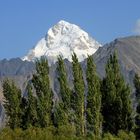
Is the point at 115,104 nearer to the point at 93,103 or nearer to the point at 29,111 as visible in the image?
the point at 93,103

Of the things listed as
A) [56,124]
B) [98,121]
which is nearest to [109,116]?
[98,121]

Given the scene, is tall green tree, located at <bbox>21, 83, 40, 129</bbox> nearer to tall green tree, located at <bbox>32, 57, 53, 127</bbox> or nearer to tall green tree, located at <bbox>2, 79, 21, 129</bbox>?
tall green tree, located at <bbox>2, 79, 21, 129</bbox>

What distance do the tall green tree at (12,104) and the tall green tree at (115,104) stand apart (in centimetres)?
1921

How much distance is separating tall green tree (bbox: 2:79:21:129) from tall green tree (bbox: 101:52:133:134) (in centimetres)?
1921

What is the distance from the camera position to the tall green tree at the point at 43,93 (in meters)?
123

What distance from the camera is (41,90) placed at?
127688 millimetres

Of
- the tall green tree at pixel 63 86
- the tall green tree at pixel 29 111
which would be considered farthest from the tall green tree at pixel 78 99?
the tall green tree at pixel 29 111

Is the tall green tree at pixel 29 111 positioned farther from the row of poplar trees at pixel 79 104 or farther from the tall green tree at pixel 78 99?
the tall green tree at pixel 78 99

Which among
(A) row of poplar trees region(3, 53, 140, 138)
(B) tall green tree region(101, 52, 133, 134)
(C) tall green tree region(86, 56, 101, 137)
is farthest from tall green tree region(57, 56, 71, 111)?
(B) tall green tree region(101, 52, 133, 134)

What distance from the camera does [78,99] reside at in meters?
125

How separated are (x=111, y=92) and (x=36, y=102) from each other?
16971 millimetres

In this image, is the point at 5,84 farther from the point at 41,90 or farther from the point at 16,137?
the point at 16,137

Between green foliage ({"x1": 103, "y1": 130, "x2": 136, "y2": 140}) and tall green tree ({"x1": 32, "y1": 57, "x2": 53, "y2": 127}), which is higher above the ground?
tall green tree ({"x1": 32, "y1": 57, "x2": 53, "y2": 127})

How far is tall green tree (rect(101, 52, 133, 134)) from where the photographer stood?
120 metres
